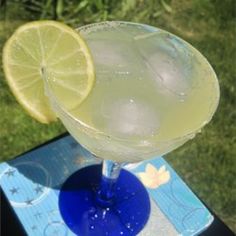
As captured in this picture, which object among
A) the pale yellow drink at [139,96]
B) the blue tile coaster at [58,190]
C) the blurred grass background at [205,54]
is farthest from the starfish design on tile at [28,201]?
the blurred grass background at [205,54]

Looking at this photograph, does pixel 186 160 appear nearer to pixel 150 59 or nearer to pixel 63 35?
pixel 150 59

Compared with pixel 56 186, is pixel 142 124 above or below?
above

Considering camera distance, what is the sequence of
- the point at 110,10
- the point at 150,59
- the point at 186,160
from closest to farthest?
1. the point at 150,59
2. the point at 186,160
3. the point at 110,10

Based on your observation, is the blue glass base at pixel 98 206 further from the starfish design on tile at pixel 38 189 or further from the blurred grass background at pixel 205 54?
the blurred grass background at pixel 205 54

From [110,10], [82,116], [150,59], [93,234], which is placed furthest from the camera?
[110,10]

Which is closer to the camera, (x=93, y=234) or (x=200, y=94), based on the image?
(x=200, y=94)

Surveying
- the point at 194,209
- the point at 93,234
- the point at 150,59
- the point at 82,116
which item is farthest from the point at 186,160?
the point at 82,116

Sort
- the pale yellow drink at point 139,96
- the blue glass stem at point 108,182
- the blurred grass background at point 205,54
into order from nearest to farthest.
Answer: the pale yellow drink at point 139,96 < the blue glass stem at point 108,182 < the blurred grass background at point 205,54

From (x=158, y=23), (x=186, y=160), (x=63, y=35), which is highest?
(x=63, y=35)

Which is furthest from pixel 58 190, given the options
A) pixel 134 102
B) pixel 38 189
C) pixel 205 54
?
pixel 205 54
